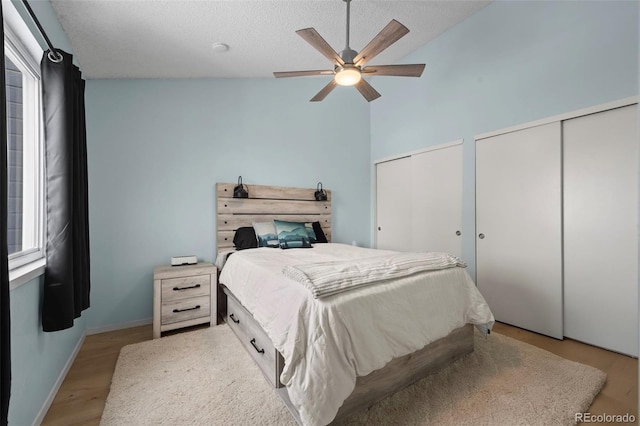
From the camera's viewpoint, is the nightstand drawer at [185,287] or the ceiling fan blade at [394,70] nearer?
the ceiling fan blade at [394,70]

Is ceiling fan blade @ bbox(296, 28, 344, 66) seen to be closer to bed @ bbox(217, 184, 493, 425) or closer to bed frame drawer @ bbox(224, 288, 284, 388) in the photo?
bed @ bbox(217, 184, 493, 425)

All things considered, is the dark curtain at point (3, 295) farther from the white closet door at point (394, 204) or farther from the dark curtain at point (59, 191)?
the white closet door at point (394, 204)

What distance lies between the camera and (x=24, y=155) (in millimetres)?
1700

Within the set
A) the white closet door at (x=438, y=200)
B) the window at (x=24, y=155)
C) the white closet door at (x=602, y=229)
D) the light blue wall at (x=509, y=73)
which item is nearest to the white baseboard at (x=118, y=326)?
the window at (x=24, y=155)

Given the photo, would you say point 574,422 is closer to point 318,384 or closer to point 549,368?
point 549,368

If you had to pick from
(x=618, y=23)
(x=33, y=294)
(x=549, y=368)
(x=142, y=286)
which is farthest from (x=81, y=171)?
(x=618, y=23)

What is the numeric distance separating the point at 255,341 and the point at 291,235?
4.38 feet

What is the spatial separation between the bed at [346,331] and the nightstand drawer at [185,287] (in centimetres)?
37

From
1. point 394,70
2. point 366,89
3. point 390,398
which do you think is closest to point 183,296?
point 390,398

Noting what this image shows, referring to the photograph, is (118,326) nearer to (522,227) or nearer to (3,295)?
(3,295)

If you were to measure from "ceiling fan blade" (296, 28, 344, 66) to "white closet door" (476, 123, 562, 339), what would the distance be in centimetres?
195

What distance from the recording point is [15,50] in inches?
59.7

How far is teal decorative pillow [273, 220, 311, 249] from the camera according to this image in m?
3.02

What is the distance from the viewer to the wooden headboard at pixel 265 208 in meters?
3.14
